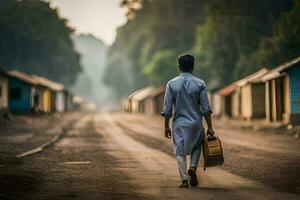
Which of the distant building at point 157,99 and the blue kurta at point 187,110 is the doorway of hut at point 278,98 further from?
the distant building at point 157,99

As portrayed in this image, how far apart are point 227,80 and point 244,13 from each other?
11.5m

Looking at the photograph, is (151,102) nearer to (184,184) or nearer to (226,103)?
(226,103)

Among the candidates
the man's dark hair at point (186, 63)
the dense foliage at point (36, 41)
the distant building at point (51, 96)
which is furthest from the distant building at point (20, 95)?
the man's dark hair at point (186, 63)

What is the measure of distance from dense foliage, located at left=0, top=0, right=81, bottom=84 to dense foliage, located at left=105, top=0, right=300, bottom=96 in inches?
536

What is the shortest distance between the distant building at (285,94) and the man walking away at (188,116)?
23099mm

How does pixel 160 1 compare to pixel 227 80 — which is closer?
pixel 227 80

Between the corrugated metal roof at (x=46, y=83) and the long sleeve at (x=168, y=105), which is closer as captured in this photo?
the long sleeve at (x=168, y=105)

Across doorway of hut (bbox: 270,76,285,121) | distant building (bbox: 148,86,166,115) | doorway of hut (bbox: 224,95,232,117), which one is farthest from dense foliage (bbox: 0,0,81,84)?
doorway of hut (bbox: 270,76,285,121)

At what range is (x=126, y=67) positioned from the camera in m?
124

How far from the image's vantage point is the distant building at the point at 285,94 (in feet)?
101

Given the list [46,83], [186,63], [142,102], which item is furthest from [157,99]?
[186,63]

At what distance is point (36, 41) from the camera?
84188 mm

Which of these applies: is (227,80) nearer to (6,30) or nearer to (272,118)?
(6,30)

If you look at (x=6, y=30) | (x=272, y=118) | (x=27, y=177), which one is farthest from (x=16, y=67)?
(x=27, y=177)
